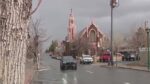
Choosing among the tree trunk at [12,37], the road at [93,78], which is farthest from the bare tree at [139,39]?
the tree trunk at [12,37]

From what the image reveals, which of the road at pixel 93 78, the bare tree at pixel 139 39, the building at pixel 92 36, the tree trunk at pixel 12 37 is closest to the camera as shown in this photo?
the tree trunk at pixel 12 37

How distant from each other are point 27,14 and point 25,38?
204 mm

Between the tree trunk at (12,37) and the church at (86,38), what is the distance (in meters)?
109

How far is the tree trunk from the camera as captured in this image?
330 cm

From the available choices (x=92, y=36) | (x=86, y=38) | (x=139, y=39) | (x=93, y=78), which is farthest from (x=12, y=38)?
(x=92, y=36)

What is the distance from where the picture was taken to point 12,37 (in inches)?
132

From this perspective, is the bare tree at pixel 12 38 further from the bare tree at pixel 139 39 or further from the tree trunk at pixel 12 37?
the bare tree at pixel 139 39

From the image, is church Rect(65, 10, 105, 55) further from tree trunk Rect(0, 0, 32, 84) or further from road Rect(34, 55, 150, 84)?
tree trunk Rect(0, 0, 32, 84)

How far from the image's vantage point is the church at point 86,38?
115625mm

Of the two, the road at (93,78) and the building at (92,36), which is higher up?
the building at (92,36)

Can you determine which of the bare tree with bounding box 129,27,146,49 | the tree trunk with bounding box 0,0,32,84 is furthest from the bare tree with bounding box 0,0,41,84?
the bare tree with bounding box 129,27,146,49

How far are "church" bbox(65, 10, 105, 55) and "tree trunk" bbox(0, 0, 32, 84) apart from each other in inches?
4310

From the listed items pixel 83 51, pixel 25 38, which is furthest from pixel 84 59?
pixel 25 38

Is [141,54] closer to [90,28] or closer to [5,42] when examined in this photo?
[5,42]
